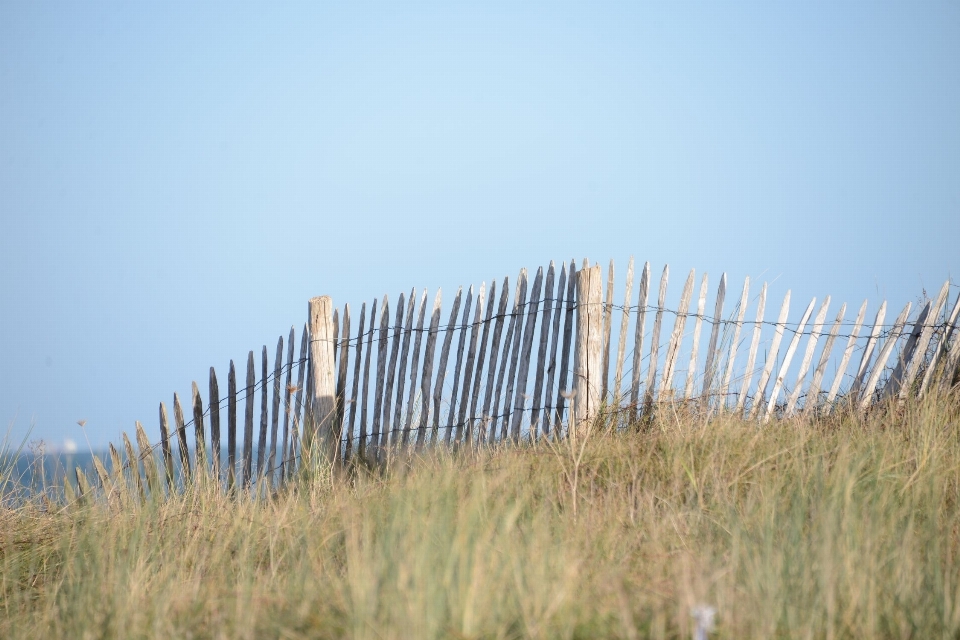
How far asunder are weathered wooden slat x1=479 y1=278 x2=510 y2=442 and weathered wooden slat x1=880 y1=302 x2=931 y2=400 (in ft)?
8.90

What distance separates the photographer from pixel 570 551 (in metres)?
2.70

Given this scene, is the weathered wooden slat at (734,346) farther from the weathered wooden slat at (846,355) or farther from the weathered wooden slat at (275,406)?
the weathered wooden slat at (275,406)

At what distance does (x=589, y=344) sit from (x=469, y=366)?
1.02 meters

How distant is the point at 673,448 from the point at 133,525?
2.73 meters

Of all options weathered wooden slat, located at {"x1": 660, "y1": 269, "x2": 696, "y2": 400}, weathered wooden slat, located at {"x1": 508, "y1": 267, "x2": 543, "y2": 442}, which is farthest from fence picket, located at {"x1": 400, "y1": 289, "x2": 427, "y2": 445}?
weathered wooden slat, located at {"x1": 660, "y1": 269, "x2": 696, "y2": 400}

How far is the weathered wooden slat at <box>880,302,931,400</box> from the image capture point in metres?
5.77

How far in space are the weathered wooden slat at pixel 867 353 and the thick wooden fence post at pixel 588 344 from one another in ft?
5.95

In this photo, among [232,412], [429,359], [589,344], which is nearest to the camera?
[589,344]

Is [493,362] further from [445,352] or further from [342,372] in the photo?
[342,372]

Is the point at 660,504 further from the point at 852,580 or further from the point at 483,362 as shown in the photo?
the point at 483,362

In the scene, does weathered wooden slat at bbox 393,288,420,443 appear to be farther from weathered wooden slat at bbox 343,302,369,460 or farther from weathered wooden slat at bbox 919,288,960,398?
weathered wooden slat at bbox 919,288,960,398

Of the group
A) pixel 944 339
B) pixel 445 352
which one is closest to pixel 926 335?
pixel 944 339

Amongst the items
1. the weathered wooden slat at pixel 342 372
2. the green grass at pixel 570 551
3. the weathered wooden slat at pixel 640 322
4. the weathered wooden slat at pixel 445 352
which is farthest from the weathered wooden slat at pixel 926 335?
the weathered wooden slat at pixel 342 372

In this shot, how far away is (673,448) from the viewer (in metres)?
4.19
